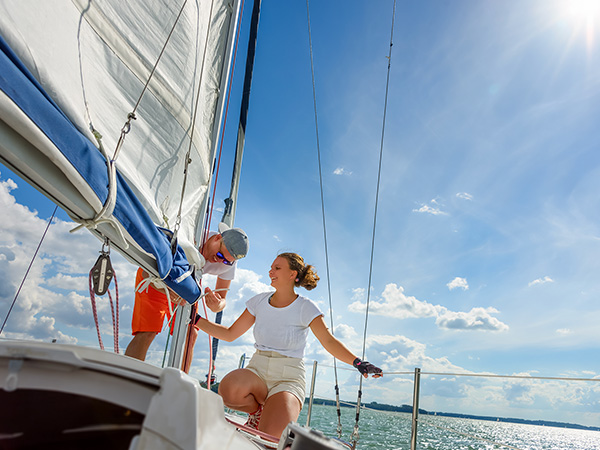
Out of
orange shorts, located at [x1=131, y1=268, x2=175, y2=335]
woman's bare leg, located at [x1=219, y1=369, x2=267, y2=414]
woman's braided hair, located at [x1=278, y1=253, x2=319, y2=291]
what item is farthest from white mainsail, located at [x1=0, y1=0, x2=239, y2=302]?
woman's braided hair, located at [x1=278, y1=253, x2=319, y2=291]

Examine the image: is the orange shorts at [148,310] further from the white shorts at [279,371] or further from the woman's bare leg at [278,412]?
the woman's bare leg at [278,412]

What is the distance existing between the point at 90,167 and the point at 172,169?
0.99 meters

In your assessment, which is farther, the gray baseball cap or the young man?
the gray baseball cap

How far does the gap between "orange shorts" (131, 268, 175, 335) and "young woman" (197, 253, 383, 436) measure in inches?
12.1

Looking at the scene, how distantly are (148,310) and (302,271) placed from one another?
994mm

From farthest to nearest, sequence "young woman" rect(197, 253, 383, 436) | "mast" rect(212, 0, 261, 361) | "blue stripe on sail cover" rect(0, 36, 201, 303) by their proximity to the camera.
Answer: "mast" rect(212, 0, 261, 361)
"young woman" rect(197, 253, 383, 436)
"blue stripe on sail cover" rect(0, 36, 201, 303)

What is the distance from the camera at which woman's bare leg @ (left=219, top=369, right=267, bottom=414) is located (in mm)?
1933

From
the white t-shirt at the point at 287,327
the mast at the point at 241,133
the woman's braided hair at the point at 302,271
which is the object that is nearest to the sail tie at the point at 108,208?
the white t-shirt at the point at 287,327

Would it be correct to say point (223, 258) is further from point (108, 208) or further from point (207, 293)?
point (108, 208)

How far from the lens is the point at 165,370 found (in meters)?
0.64

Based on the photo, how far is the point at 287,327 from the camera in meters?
2.31

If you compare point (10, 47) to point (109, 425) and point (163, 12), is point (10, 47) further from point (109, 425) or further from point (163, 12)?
point (163, 12)

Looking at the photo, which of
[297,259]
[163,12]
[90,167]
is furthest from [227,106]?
[90,167]

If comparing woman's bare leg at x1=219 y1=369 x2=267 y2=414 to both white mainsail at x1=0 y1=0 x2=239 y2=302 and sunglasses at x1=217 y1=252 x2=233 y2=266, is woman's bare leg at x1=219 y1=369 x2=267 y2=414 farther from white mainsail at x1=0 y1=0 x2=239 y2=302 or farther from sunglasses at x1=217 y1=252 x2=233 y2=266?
sunglasses at x1=217 y1=252 x2=233 y2=266
